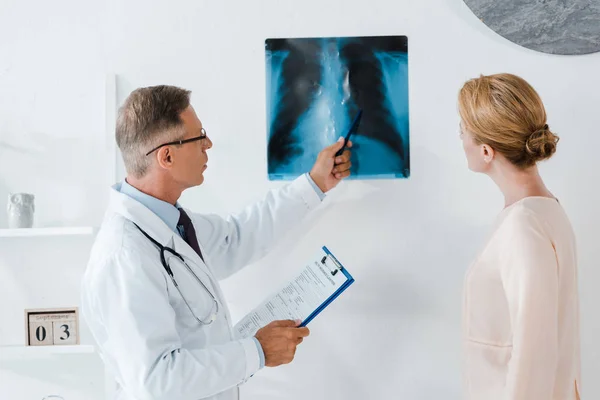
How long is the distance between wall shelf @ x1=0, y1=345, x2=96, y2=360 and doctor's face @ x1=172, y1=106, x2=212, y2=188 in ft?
1.82

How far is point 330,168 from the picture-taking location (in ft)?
5.53

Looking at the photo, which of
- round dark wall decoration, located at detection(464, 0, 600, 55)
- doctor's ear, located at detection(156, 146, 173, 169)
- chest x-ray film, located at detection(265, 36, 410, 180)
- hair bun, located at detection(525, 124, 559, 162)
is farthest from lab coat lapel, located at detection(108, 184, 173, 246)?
round dark wall decoration, located at detection(464, 0, 600, 55)

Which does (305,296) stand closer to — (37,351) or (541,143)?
(541,143)

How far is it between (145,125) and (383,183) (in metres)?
0.69

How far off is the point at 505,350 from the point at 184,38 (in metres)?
1.17

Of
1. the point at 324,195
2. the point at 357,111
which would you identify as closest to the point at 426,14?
the point at 357,111

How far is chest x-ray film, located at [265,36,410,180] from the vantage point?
69.2 inches

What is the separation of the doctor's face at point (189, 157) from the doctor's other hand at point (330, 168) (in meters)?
0.33

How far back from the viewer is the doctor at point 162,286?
4.11 feet

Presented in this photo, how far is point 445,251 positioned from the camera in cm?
176

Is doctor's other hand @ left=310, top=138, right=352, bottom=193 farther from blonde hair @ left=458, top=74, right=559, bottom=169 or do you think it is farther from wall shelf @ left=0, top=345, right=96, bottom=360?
wall shelf @ left=0, top=345, right=96, bottom=360

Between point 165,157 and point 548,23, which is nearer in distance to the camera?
point 165,157

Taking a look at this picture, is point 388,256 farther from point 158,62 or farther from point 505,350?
point 158,62

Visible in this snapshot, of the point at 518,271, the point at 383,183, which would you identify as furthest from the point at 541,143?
the point at 383,183
